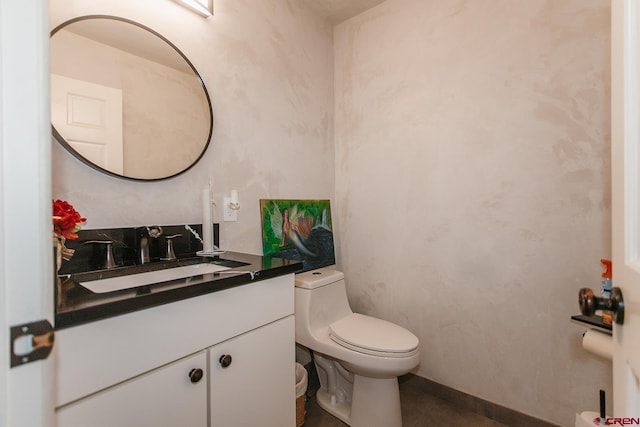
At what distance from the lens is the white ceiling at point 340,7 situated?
1.92 meters

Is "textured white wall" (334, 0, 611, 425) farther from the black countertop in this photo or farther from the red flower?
the red flower

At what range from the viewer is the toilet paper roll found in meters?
0.93

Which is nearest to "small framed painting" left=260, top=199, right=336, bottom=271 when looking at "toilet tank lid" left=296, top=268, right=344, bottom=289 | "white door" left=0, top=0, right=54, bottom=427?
"toilet tank lid" left=296, top=268, right=344, bottom=289

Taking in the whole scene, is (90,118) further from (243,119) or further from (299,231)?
(299,231)

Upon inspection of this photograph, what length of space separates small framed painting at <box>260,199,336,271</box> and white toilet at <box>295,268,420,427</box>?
0.66 feet

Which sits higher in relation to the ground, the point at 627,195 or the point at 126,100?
the point at 126,100

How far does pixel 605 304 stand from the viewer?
56 centimetres

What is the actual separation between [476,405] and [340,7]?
2.59 metres

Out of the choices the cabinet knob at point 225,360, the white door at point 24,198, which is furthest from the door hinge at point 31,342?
the cabinet knob at point 225,360

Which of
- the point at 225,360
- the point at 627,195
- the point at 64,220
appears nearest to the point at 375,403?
the point at 225,360

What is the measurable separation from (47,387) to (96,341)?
0.71ft

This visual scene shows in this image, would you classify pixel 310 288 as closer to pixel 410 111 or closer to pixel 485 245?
pixel 485 245

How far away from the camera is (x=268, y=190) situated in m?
1.70

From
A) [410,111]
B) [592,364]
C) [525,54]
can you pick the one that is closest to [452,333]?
[592,364]
